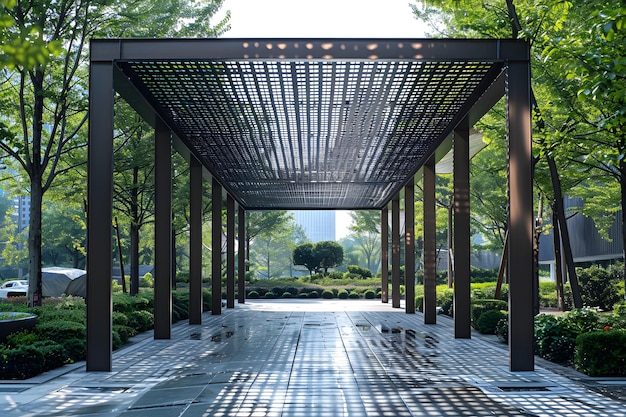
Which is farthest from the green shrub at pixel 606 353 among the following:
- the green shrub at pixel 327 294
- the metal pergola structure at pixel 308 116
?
the green shrub at pixel 327 294

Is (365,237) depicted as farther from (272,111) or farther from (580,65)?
(580,65)

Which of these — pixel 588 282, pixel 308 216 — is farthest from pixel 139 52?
pixel 308 216

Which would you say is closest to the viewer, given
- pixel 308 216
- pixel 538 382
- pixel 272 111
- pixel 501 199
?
pixel 538 382

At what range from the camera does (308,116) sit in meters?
15.8

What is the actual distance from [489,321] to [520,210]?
6263 mm

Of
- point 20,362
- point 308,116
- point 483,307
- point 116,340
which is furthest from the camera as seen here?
point 483,307

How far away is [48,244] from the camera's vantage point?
189 feet

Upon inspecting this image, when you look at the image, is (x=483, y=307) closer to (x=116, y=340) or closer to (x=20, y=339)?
(x=116, y=340)

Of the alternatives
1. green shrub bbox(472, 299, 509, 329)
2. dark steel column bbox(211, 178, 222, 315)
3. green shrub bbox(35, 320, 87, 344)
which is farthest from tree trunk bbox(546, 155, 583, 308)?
dark steel column bbox(211, 178, 222, 315)

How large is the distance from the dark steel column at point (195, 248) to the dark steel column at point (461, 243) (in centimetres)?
788

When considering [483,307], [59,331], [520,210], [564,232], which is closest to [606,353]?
[520,210]

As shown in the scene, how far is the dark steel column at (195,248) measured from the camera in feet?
67.8

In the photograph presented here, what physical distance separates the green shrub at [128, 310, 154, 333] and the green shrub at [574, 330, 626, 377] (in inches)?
430

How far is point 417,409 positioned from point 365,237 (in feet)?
252
